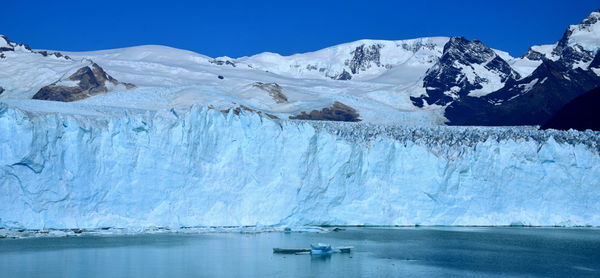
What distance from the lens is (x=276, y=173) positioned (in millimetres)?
30469

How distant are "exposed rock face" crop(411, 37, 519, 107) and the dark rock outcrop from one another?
3743 centimetres

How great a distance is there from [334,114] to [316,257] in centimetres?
4156

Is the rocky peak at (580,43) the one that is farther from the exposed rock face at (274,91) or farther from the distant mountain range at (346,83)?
the exposed rock face at (274,91)

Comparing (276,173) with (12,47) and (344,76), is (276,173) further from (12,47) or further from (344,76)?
(344,76)

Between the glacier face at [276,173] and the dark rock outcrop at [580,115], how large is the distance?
47.3 feet

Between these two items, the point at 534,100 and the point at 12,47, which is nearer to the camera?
the point at 534,100

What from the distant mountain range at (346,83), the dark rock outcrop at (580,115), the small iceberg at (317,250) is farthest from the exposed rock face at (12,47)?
the small iceberg at (317,250)

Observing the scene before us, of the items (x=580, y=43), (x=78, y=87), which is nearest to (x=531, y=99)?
(x=580, y=43)

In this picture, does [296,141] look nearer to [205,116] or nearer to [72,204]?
[205,116]

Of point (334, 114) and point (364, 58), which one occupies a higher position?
point (364, 58)

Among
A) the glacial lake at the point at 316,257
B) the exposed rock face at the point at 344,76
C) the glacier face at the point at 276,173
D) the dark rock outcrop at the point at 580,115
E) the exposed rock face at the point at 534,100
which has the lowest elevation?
the glacial lake at the point at 316,257

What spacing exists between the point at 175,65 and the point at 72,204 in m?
85.8

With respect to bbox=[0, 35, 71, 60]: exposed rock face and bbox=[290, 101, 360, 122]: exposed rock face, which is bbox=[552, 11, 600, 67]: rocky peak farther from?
bbox=[0, 35, 71, 60]: exposed rock face

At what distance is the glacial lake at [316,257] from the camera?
20.9 m
